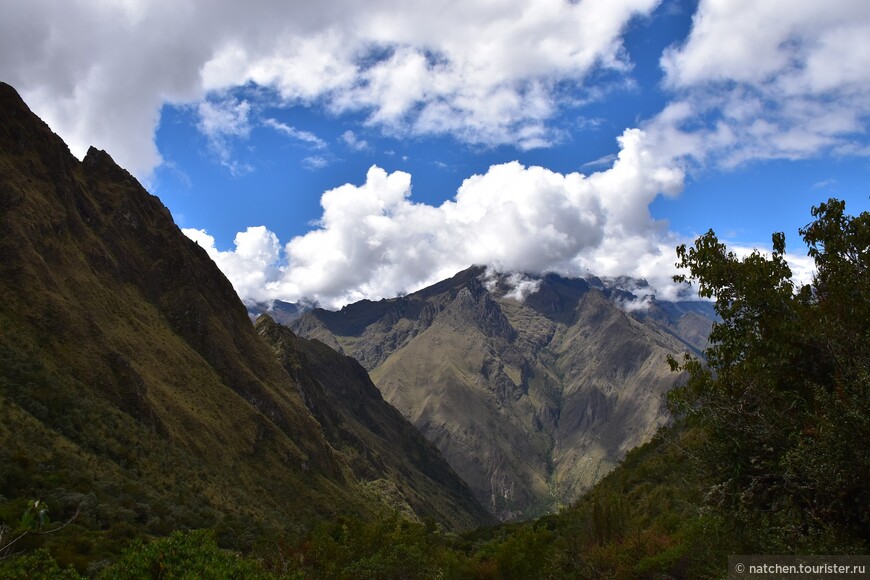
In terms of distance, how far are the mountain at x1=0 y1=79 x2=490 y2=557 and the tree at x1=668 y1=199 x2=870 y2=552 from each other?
49146 millimetres

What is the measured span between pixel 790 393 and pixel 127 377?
96517 millimetres

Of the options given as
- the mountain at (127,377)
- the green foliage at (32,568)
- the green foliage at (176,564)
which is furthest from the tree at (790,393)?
the mountain at (127,377)

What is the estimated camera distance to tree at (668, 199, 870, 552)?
13297mm

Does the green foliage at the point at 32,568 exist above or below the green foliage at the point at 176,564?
above

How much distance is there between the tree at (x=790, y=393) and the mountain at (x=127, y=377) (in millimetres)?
49146

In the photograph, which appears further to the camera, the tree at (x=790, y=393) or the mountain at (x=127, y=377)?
the mountain at (x=127, y=377)

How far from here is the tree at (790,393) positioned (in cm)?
1330

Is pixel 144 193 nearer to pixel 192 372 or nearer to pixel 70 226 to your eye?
pixel 70 226

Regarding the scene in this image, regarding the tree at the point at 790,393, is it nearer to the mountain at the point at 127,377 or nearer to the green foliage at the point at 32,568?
the green foliage at the point at 32,568

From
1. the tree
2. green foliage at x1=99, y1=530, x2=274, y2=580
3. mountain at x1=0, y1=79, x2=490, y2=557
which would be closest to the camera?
the tree

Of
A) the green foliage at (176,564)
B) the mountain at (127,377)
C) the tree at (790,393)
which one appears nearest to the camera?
the tree at (790,393)

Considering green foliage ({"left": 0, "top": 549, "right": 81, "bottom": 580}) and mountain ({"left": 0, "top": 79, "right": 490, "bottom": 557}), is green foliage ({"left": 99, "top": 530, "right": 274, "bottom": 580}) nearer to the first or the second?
green foliage ({"left": 0, "top": 549, "right": 81, "bottom": 580})

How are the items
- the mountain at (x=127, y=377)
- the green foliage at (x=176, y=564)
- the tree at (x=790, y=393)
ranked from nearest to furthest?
1. the tree at (x=790, y=393)
2. the green foliage at (x=176, y=564)
3. the mountain at (x=127, y=377)

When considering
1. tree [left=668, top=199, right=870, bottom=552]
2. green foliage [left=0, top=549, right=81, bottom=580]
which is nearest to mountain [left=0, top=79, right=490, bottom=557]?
green foliage [left=0, top=549, right=81, bottom=580]
